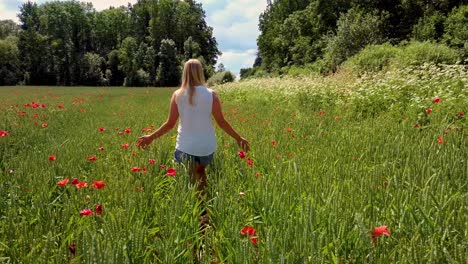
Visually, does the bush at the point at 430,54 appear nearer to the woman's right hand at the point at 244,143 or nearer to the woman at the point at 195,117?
the woman's right hand at the point at 244,143

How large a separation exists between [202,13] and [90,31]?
2548cm

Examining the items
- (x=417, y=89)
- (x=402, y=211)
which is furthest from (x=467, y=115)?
(x=402, y=211)

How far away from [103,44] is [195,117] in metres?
83.3

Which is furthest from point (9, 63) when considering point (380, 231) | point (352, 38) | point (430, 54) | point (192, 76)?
point (380, 231)

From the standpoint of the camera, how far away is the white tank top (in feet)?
11.4

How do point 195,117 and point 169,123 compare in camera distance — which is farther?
point 169,123

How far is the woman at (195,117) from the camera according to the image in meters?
3.47

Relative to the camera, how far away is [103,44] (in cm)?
7938

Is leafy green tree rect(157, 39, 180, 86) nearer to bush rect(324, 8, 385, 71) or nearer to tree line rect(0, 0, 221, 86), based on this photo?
tree line rect(0, 0, 221, 86)

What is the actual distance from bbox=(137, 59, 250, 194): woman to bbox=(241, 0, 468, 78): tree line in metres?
21.7

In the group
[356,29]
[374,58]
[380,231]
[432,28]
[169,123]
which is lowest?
[380,231]

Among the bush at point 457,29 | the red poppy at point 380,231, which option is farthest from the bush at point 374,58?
the red poppy at point 380,231

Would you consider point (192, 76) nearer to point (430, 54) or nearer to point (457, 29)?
Answer: point (430, 54)

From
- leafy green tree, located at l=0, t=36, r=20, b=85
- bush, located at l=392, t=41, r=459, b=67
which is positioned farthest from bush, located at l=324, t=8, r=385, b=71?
leafy green tree, located at l=0, t=36, r=20, b=85
